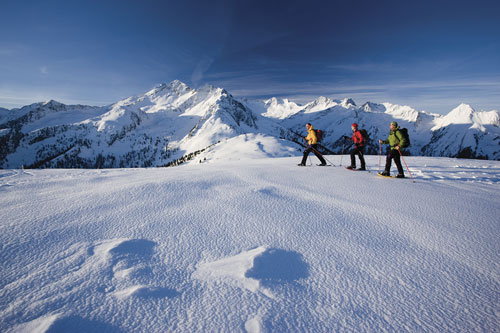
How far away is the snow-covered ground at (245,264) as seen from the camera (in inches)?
74.3

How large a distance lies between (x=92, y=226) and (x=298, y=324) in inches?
134

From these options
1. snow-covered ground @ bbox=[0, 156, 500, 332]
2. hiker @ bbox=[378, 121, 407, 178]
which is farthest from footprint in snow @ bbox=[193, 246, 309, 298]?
hiker @ bbox=[378, 121, 407, 178]

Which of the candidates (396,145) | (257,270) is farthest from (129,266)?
(396,145)

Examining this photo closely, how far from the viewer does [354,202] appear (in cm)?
468

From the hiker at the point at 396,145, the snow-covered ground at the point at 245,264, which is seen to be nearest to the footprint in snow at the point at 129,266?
the snow-covered ground at the point at 245,264

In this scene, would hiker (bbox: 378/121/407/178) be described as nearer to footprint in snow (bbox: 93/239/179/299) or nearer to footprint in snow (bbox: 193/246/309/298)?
footprint in snow (bbox: 193/246/309/298)

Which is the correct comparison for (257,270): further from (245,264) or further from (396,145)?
(396,145)

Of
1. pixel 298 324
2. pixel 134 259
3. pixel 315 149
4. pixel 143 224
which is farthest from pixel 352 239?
pixel 315 149

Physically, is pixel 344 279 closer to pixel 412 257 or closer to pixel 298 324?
pixel 298 324

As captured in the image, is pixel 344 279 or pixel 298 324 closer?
pixel 298 324

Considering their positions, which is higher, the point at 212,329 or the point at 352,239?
the point at 352,239

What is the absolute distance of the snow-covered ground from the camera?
1887 mm

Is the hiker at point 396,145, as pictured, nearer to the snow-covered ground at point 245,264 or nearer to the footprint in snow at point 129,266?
the snow-covered ground at point 245,264

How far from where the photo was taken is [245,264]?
252cm
